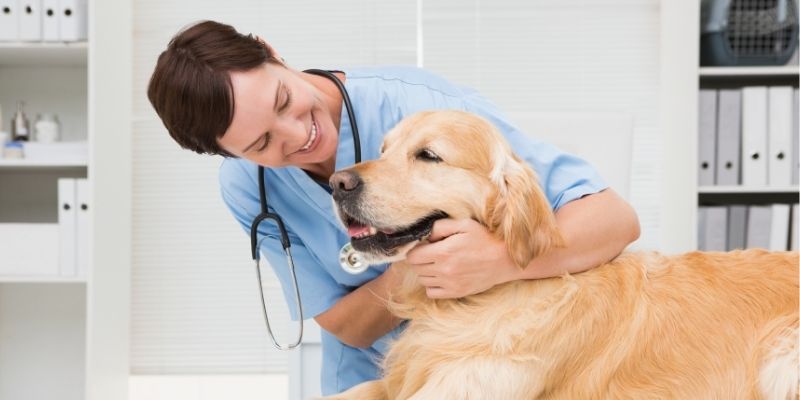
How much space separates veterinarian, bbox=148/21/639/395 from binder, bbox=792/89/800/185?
2182 millimetres

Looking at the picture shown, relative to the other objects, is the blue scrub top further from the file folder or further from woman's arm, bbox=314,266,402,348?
the file folder

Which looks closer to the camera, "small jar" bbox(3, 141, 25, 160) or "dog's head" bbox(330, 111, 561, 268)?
"dog's head" bbox(330, 111, 561, 268)

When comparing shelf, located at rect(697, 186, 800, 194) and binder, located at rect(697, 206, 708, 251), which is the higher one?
shelf, located at rect(697, 186, 800, 194)

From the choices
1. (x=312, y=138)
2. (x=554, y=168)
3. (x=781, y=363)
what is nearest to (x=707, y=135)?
(x=554, y=168)

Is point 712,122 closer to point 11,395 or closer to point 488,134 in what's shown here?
point 488,134

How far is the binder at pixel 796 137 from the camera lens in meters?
3.10

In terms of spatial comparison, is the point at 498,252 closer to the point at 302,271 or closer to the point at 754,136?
the point at 302,271

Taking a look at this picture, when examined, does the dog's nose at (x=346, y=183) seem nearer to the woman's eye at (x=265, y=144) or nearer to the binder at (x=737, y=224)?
the woman's eye at (x=265, y=144)

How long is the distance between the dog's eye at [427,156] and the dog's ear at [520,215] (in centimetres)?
10

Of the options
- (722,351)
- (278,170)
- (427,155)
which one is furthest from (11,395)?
(722,351)

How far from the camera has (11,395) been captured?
3453 mm

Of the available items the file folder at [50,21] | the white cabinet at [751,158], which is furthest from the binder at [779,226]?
the file folder at [50,21]

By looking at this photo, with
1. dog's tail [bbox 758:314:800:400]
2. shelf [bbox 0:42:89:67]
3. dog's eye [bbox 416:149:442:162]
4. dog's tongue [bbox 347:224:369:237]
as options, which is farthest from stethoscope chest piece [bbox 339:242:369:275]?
shelf [bbox 0:42:89:67]

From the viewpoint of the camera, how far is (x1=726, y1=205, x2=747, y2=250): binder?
3186mm
